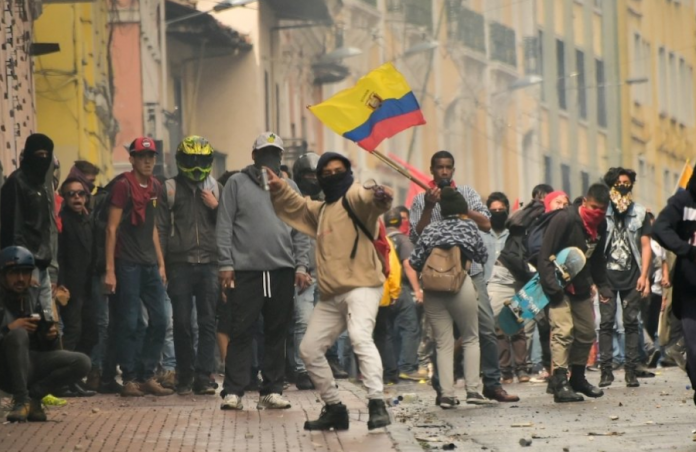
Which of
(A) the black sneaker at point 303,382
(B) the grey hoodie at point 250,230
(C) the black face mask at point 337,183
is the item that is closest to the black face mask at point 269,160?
(B) the grey hoodie at point 250,230

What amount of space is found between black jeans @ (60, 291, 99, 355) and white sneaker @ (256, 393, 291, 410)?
224cm

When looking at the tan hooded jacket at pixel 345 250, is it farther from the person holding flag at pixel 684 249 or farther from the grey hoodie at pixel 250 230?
the person holding flag at pixel 684 249

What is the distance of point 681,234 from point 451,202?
11.9 feet

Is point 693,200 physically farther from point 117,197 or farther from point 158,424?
point 117,197

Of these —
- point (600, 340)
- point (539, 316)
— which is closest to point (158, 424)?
point (600, 340)

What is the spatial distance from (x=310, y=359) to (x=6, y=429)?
189cm

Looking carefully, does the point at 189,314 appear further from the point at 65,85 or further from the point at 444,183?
the point at 65,85

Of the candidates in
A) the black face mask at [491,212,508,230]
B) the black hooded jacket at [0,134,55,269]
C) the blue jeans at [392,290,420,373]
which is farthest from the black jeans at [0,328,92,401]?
the black face mask at [491,212,508,230]

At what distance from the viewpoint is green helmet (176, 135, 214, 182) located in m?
15.8

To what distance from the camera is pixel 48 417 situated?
13594mm

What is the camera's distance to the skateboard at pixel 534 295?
1525 centimetres

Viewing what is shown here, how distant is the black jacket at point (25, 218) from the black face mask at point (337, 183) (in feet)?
8.99

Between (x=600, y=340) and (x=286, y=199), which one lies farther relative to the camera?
(x=600, y=340)

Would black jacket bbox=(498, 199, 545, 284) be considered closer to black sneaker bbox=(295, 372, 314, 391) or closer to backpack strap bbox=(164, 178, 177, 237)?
black sneaker bbox=(295, 372, 314, 391)
